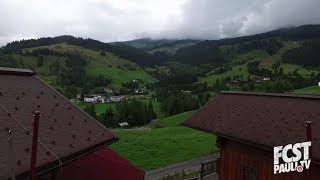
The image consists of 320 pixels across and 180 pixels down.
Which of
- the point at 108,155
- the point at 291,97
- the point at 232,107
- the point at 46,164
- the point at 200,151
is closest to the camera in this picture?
the point at 46,164

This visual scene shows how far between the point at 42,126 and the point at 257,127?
33.1 feet

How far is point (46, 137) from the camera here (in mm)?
8773

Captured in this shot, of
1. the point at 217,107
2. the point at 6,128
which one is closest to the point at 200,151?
the point at 217,107

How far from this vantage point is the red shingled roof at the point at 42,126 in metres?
7.49

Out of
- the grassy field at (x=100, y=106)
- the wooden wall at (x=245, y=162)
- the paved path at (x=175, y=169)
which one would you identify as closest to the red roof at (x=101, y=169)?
the wooden wall at (x=245, y=162)

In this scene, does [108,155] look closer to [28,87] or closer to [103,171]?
[103,171]

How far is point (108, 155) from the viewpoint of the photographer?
12922mm

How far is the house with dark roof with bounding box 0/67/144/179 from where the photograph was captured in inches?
284

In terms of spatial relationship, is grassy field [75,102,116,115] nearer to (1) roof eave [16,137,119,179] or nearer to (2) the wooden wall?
(2) the wooden wall

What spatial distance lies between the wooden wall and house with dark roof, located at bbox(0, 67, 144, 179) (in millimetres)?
6250

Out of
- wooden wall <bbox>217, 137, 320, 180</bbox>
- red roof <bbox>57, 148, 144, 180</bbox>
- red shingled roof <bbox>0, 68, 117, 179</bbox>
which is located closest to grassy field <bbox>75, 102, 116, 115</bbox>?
wooden wall <bbox>217, 137, 320, 180</bbox>

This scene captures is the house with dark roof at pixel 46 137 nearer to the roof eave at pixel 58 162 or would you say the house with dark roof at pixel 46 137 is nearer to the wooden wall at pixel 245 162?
the roof eave at pixel 58 162

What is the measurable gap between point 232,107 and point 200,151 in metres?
30.4

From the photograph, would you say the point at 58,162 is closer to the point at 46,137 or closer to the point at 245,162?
the point at 46,137
